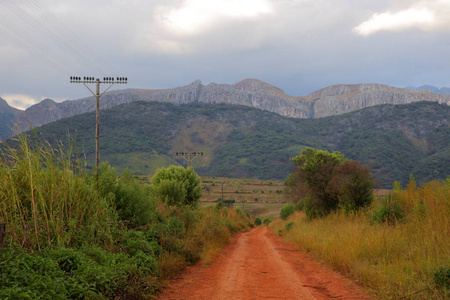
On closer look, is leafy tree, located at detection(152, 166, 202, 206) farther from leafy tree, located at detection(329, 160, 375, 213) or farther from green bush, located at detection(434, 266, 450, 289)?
green bush, located at detection(434, 266, 450, 289)

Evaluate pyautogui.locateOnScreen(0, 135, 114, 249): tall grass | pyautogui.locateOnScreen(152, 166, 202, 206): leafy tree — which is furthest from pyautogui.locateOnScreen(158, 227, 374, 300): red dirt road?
pyautogui.locateOnScreen(152, 166, 202, 206): leafy tree

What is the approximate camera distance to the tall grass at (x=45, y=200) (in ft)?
22.1

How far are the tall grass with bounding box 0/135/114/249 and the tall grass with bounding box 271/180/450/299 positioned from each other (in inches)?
251

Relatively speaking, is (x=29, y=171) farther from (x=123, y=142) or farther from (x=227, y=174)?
(x=123, y=142)

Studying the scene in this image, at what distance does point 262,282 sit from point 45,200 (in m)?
5.37

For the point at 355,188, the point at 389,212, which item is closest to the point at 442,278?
the point at 389,212

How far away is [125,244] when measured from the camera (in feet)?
30.6

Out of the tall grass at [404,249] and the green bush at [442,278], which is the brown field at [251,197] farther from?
the green bush at [442,278]

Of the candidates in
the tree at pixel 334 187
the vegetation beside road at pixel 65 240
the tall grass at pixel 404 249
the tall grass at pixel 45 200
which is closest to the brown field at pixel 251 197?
the tree at pixel 334 187

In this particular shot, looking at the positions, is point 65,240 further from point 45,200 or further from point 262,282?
point 262,282

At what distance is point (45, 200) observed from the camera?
754 centimetres

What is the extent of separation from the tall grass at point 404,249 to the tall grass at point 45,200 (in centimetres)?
637

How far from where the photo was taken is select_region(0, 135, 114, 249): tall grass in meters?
6.75

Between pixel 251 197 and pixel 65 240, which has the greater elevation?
pixel 65 240
